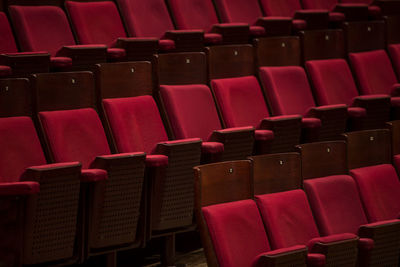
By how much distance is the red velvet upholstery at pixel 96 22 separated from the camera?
2.30 feet

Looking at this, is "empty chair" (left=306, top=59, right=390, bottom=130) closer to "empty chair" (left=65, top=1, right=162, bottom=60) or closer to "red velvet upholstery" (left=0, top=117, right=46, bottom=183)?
A: "empty chair" (left=65, top=1, right=162, bottom=60)

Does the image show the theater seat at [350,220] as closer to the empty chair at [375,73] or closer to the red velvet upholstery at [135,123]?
the red velvet upholstery at [135,123]

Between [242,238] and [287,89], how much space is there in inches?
11.0

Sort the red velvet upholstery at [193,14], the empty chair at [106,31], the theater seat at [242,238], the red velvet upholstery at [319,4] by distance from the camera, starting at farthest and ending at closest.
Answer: the red velvet upholstery at [319,4] < the red velvet upholstery at [193,14] < the empty chair at [106,31] < the theater seat at [242,238]

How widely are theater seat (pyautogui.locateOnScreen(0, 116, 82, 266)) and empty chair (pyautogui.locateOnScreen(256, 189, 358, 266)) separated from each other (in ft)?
0.43

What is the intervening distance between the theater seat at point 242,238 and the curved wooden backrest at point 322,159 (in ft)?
0.26

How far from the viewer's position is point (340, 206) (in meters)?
0.57

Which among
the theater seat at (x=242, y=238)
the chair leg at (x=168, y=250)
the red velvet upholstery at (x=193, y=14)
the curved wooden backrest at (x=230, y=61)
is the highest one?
the red velvet upholstery at (x=193, y=14)

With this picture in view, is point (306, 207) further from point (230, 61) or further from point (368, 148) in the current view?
point (230, 61)

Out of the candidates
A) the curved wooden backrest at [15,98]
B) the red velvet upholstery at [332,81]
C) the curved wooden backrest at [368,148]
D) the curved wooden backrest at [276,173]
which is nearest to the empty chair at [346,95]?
the red velvet upholstery at [332,81]

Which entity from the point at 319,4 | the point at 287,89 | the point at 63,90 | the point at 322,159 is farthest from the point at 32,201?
the point at 319,4

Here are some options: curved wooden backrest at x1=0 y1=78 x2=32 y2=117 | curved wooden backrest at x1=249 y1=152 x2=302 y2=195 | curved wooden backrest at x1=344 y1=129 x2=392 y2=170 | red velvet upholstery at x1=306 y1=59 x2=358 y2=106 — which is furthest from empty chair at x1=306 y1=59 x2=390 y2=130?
curved wooden backrest at x1=0 y1=78 x2=32 y2=117

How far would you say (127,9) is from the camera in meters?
0.74

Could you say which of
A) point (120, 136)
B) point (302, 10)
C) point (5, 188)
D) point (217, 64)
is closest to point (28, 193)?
point (5, 188)
